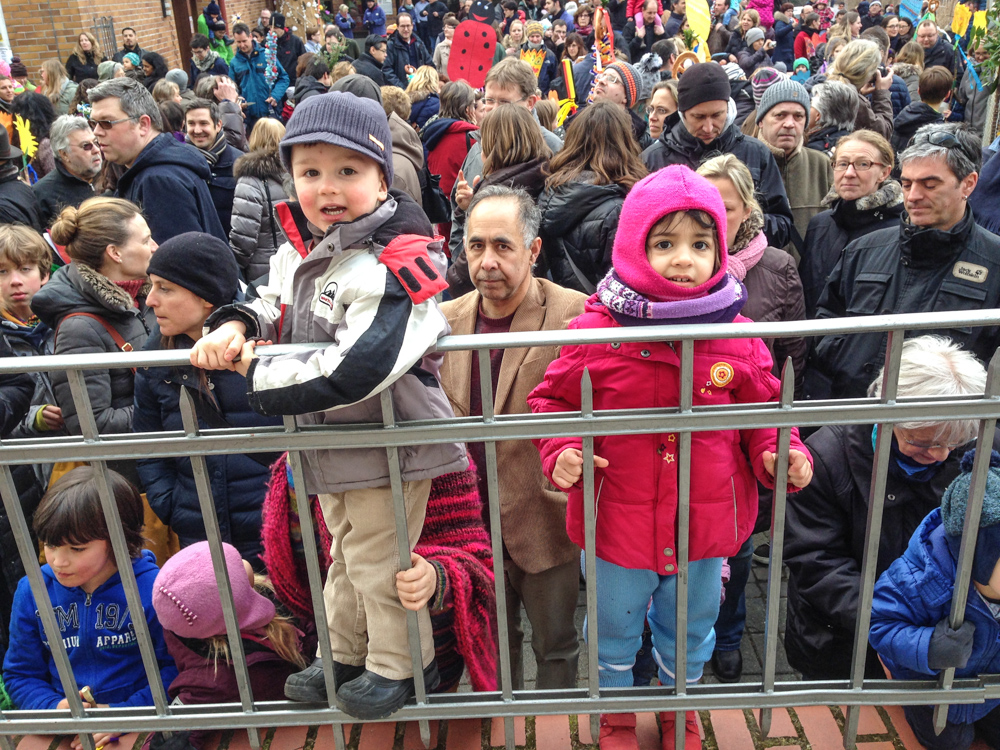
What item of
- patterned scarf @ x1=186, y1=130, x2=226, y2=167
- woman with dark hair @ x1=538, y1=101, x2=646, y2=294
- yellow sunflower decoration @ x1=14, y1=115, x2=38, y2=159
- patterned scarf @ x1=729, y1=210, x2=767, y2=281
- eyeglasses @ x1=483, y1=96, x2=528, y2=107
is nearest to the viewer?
patterned scarf @ x1=729, y1=210, x2=767, y2=281

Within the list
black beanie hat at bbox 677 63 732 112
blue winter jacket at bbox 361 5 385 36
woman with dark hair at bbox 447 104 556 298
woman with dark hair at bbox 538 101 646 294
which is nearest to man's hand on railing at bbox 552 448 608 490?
woman with dark hair at bbox 538 101 646 294

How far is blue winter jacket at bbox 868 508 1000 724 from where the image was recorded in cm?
214

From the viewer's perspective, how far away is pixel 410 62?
15.3 meters

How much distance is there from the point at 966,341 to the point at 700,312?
5.50 ft

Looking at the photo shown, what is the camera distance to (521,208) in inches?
121

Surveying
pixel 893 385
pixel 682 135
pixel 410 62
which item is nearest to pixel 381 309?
pixel 893 385

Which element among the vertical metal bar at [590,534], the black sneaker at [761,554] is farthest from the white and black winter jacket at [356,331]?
the black sneaker at [761,554]

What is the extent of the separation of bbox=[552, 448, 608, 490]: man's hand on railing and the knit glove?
91 centimetres

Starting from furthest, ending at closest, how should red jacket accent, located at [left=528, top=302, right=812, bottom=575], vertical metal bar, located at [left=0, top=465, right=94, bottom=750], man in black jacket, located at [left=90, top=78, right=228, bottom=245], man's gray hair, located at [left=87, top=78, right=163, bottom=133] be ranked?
man's gray hair, located at [left=87, top=78, right=163, bottom=133], man in black jacket, located at [left=90, top=78, right=228, bottom=245], red jacket accent, located at [left=528, top=302, right=812, bottom=575], vertical metal bar, located at [left=0, top=465, right=94, bottom=750]

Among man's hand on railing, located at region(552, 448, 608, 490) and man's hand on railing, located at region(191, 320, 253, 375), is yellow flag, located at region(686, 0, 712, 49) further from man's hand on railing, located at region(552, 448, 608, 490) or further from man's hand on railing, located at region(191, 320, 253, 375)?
man's hand on railing, located at region(191, 320, 253, 375)

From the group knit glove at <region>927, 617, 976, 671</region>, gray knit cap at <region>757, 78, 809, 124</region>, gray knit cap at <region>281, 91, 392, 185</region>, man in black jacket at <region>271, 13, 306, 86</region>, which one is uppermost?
man in black jacket at <region>271, 13, 306, 86</region>

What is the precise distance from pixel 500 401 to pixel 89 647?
4.74 feet

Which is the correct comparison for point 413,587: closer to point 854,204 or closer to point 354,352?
point 354,352

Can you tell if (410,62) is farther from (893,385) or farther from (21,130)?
(893,385)
